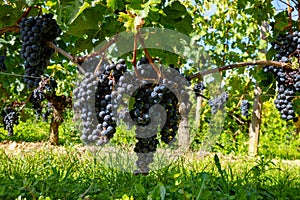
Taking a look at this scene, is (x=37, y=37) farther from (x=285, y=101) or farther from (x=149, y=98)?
(x=285, y=101)

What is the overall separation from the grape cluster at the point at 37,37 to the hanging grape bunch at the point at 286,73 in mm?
1464

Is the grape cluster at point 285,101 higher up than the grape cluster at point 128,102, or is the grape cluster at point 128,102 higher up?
the grape cluster at point 285,101

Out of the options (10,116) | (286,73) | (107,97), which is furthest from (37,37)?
(10,116)

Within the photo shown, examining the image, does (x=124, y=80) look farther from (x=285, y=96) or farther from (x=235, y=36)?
(x=235, y=36)

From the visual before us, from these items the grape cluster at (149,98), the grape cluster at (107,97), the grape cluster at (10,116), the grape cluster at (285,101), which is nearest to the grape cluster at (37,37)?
the grape cluster at (107,97)

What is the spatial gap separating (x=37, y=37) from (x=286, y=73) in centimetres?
161

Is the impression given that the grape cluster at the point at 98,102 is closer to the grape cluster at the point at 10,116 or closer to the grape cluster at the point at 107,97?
the grape cluster at the point at 107,97

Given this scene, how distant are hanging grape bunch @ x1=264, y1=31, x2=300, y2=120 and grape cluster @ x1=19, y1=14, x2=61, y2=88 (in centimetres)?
146

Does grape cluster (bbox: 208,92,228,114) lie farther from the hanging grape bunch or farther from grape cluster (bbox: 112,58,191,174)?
grape cluster (bbox: 112,58,191,174)

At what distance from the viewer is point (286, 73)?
8.75ft

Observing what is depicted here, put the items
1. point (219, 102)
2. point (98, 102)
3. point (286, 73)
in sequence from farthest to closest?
point (219, 102), point (286, 73), point (98, 102)

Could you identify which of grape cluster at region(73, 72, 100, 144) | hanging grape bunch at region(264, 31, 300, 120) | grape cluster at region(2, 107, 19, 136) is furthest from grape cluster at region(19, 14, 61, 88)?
grape cluster at region(2, 107, 19, 136)

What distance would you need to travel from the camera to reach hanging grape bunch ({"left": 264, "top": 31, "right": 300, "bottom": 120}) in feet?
8.51

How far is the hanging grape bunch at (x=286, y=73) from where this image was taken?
8.51 ft
